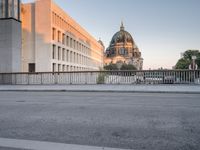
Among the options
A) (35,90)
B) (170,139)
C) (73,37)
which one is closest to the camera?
(170,139)

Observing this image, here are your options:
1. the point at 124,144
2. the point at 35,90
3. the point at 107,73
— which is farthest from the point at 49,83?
the point at 124,144

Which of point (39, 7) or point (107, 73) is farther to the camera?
point (39, 7)

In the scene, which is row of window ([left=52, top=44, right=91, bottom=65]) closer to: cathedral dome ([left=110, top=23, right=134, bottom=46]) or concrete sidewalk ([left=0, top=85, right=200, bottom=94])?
concrete sidewalk ([left=0, top=85, right=200, bottom=94])

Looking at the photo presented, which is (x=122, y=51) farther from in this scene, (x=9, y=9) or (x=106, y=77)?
(x=106, y=77)

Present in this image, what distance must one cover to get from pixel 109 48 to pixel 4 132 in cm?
16430

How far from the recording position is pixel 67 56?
49.5 meters

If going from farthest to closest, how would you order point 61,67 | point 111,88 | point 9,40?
1. point 61,67
2. point 9,40
3. point 111,88

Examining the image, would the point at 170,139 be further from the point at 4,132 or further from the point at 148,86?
the point at 148,86

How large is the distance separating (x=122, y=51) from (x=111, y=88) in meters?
144

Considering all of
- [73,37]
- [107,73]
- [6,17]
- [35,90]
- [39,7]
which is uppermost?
[39,7]

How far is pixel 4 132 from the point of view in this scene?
14.5 ft

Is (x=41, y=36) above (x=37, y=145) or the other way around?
above

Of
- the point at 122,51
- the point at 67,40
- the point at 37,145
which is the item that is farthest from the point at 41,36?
the point at 122,51

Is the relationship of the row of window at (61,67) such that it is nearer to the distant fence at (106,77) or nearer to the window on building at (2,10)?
the window on building at (2,10)
